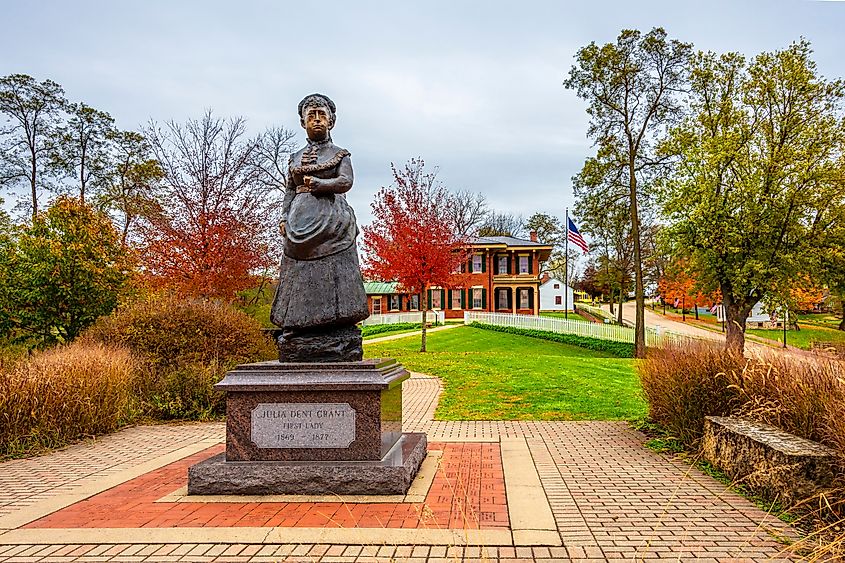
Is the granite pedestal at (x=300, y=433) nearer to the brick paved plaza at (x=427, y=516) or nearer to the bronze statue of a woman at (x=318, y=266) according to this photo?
the brick paved plaza at (x=427, y=516)

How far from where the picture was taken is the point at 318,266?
6.41 meters

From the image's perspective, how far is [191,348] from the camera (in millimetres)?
12531

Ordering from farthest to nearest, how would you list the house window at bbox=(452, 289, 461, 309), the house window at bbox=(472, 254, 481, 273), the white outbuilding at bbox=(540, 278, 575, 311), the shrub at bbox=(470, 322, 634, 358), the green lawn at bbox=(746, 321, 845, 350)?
the white outbuilding at bbox=(540, 278, 575, 311)
the house window at bbox=(472, 254, 481, 273)
the house window at bbox=(452, 289, 461, 309)
the green lawn at bbox=(746, 321, 845, 350)
the shrub at bbox=(470, 322, 634, 358)

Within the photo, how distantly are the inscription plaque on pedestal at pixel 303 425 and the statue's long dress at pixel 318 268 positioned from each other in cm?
91

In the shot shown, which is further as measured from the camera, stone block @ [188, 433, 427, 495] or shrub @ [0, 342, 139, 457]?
shrub @ [0, 342, 139, 457]

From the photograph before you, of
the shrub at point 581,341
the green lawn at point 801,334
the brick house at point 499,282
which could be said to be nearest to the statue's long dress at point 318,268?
the shrub at point 581,341

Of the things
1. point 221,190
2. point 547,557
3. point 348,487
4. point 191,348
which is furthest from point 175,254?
point 547,557

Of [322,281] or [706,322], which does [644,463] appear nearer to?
[322,281]

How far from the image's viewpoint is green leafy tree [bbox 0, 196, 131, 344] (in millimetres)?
14141

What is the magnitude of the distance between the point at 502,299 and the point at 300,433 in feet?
140

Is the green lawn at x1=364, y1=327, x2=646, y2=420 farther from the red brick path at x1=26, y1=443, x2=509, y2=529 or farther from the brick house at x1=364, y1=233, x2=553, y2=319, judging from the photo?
the brick house at x1=364, y1=233, x2=553, y2=319

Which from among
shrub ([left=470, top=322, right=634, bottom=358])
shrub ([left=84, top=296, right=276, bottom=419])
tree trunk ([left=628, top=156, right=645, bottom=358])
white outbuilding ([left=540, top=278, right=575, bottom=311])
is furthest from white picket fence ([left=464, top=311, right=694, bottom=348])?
white outbuilding ([left=540, top=278, right=575, bottom=311])

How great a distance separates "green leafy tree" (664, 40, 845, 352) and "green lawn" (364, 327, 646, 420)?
5.23 m

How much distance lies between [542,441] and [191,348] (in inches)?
293
